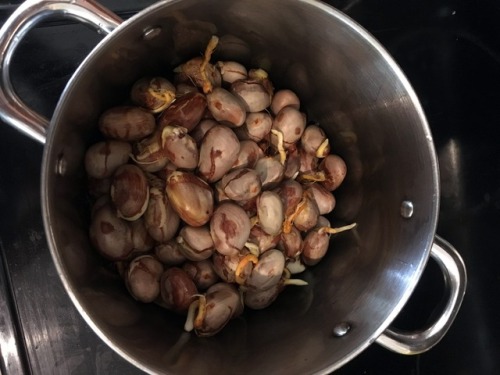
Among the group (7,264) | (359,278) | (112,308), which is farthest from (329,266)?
(7,264)

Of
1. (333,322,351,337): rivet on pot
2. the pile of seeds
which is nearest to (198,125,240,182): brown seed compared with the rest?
the pile of seeds

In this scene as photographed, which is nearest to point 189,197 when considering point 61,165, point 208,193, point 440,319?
point 208,193

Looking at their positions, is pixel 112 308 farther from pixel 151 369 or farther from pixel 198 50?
pixel 198 50

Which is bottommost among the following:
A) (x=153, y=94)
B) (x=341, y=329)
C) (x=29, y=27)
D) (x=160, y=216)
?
(x=341, y=329)

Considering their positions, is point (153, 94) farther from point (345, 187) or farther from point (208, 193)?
point (345, 187)

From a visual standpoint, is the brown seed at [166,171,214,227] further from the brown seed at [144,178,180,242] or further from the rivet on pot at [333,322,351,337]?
the rivet on pot at [333,322,351,337]

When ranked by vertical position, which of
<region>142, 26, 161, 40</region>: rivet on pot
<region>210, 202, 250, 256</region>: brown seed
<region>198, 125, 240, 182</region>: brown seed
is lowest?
<region>210, 202, 250, 256</region>: brown seed
